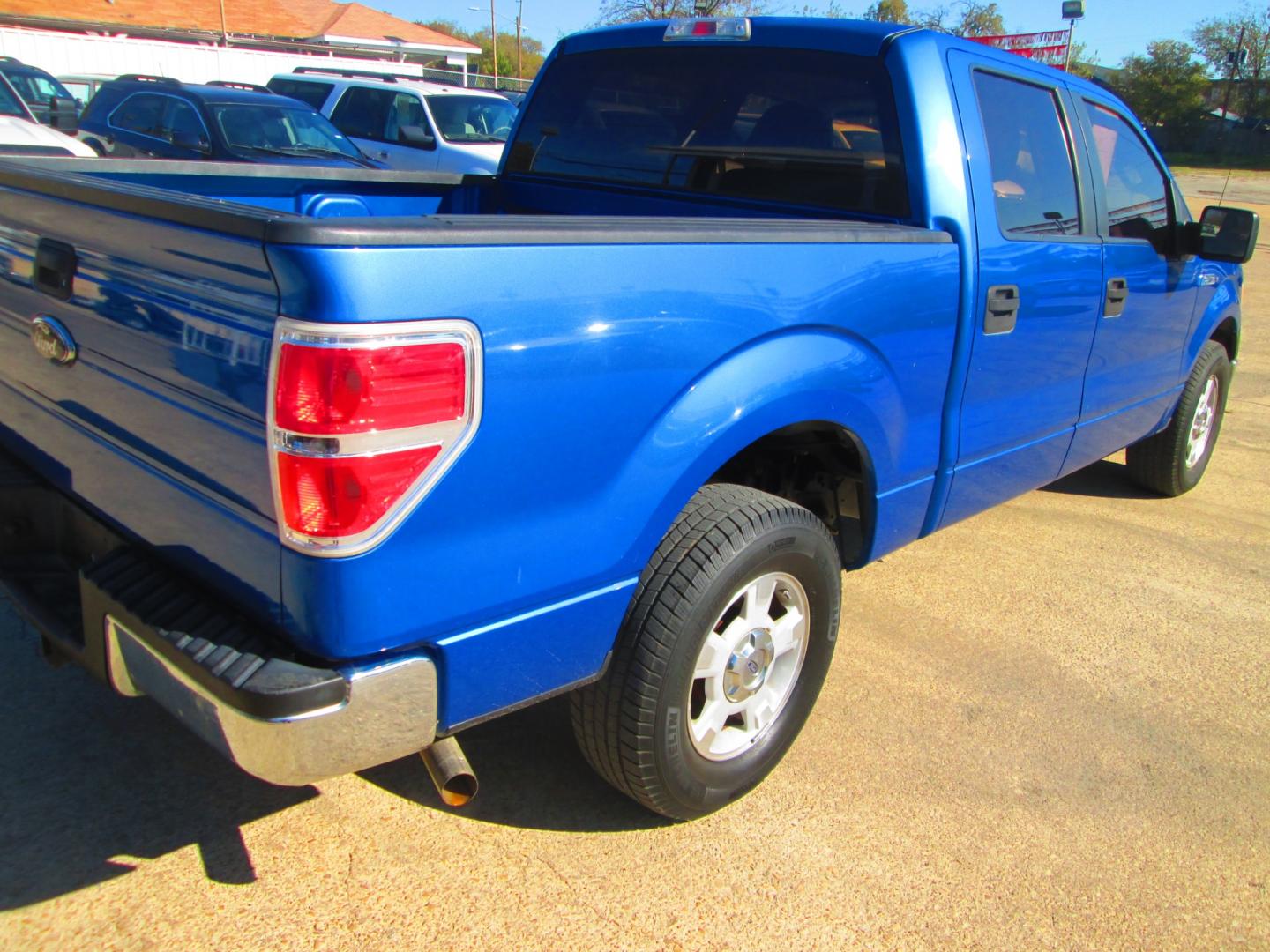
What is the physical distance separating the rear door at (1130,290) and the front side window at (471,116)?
30.9ft

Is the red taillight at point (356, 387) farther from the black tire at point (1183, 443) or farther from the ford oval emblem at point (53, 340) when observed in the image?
the black tire at point (1183, 443)

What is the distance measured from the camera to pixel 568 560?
6.89 ft

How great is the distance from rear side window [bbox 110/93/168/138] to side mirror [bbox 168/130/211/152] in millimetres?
507

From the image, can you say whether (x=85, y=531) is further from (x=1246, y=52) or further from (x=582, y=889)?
(x=1246, y=52)

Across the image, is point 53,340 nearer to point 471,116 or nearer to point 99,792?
point 99,792

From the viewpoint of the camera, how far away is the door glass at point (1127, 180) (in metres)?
4.03

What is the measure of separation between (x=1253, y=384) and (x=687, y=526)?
26.0 feet

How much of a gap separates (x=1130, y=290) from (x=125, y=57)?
3161cm

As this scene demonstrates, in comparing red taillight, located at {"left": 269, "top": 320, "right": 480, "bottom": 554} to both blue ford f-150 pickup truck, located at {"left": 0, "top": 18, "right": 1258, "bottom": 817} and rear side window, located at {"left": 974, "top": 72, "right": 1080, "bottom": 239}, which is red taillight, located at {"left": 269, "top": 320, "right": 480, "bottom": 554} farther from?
rear side window, located at {"left": 974, "top": 72, "right": 1080, "bottom": 239}

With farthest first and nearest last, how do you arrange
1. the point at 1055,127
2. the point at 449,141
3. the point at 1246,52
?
1. the point at 1246,52
2. the point at 449,141
3. the point at 1055,127

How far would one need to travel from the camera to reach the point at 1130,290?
13.1ft

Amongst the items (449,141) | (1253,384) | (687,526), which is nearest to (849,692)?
(687,526)

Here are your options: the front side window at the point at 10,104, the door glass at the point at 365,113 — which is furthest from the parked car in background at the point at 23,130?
the door glass at the point at 365,113

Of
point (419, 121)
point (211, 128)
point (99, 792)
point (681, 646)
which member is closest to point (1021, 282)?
point (681, 646)
